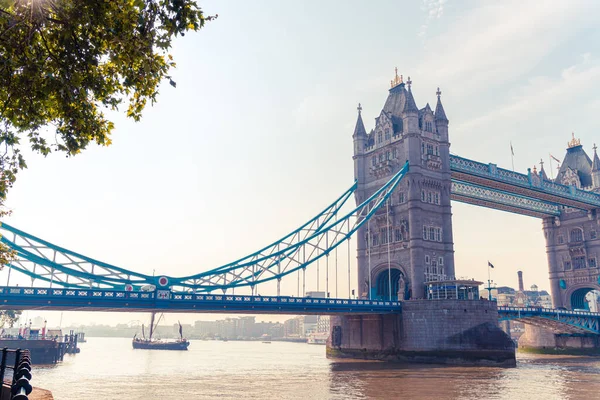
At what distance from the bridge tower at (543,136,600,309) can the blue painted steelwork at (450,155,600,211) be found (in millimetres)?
3091

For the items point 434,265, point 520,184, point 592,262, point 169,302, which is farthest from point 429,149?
point 169,302

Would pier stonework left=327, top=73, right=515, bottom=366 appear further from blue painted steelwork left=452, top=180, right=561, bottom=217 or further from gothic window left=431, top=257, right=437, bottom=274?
blue painted steelwork left=452, top=180, right=561, bottom=217

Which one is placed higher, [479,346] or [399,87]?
[399,87]

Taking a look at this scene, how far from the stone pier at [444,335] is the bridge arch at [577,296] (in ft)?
115

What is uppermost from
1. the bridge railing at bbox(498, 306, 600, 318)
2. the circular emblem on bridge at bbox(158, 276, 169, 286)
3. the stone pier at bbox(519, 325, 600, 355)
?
the circular emblem on bridge at bbox(158, 276, 169, 286)

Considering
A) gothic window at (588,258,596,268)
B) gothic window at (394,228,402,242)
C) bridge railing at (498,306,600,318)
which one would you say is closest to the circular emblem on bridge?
gothic window at (394,228,402,242)

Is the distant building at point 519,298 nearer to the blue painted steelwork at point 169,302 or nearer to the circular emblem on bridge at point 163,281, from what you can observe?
the blue painted steelwork at point 169,302

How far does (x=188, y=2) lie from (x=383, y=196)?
55.0 metres

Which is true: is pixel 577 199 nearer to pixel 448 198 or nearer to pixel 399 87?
pixel 448 198

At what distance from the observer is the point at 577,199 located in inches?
3054

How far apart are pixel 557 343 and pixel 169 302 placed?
5590 centimetres

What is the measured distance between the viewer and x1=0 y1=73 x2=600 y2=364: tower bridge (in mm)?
46031

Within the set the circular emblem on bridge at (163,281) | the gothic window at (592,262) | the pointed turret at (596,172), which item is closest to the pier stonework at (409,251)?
the circular emblem on bridge at (163,281)

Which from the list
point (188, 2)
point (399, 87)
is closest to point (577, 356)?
point (399, 87)
